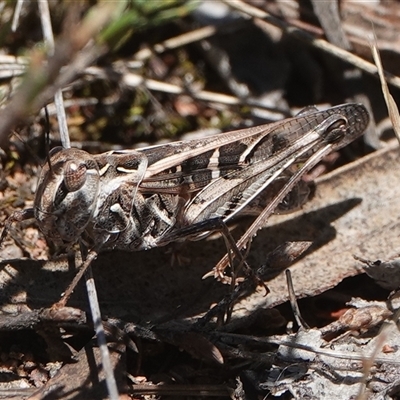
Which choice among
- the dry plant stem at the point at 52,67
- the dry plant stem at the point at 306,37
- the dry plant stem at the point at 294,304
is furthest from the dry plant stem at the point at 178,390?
the dry plant stem at the point at 306,37

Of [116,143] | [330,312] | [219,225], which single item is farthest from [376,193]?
[116,143]

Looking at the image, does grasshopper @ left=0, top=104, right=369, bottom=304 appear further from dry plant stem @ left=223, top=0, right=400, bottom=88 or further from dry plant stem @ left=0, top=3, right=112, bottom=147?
dry plant stem @ left=0, top=3, right=112, bottom=147

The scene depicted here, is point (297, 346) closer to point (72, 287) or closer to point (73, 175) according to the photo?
point (72, 287)

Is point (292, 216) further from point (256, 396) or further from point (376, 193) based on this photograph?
point (256, 396)

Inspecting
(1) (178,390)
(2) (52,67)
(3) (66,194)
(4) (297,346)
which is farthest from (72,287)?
(2) (52,67)

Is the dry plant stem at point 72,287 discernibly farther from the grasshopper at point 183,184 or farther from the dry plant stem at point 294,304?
the dry plant stem at point 294,304

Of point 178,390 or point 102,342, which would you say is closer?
point 102,342
